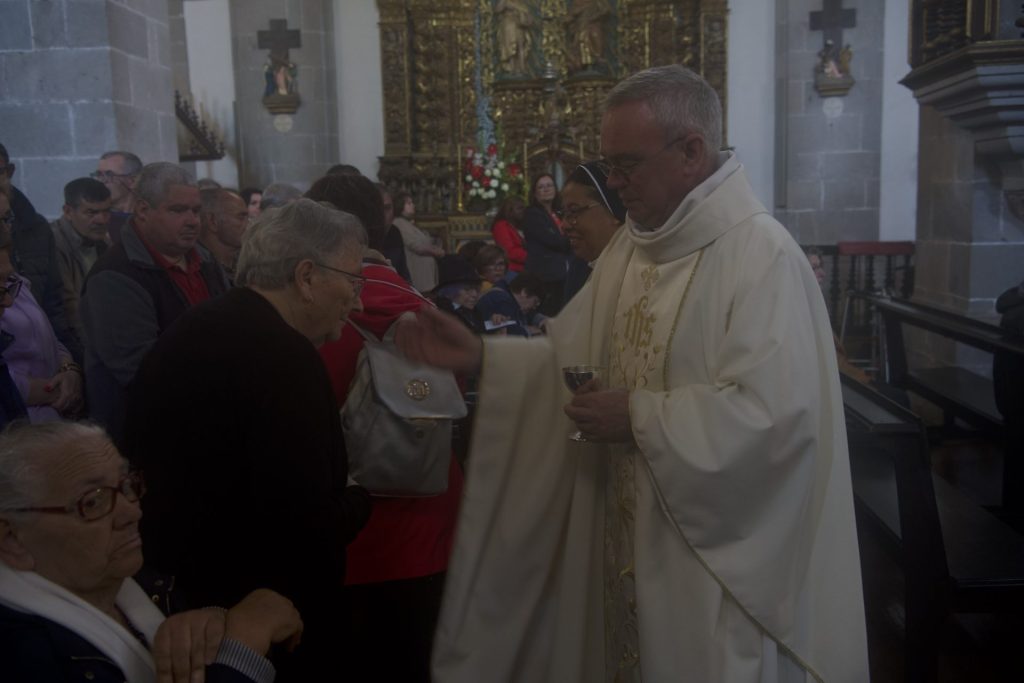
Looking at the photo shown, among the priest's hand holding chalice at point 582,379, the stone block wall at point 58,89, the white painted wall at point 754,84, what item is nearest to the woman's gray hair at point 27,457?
the priest's hand holding chalice at point 582,379

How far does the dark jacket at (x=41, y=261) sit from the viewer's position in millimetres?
4051

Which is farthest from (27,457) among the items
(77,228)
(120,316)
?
(77,228)

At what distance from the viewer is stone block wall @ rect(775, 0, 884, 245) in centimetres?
1091

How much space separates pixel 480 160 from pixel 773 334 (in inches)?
404

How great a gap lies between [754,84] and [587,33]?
215 centimetres

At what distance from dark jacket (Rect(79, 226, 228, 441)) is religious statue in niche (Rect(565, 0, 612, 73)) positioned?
9.67 meters

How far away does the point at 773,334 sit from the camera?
2.00 meters

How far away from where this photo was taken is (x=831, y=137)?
435 inches

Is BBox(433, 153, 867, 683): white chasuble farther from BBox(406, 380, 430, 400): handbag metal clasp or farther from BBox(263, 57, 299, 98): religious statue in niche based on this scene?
BBox(263, 57, 299, 98): religious statue in niche

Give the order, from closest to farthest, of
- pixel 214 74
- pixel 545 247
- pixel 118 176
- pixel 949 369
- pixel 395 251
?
pixel 118 176 → pixel 395 251 → pixel 949 369 → pixel 545 247 → pixel 214 74

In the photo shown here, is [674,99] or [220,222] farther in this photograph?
[220,222]

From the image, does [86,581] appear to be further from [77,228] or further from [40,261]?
[77,228]

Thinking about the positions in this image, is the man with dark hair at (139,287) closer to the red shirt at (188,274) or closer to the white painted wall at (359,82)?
the red shirt at (188,274)

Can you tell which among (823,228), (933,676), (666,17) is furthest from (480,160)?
(933,676)
